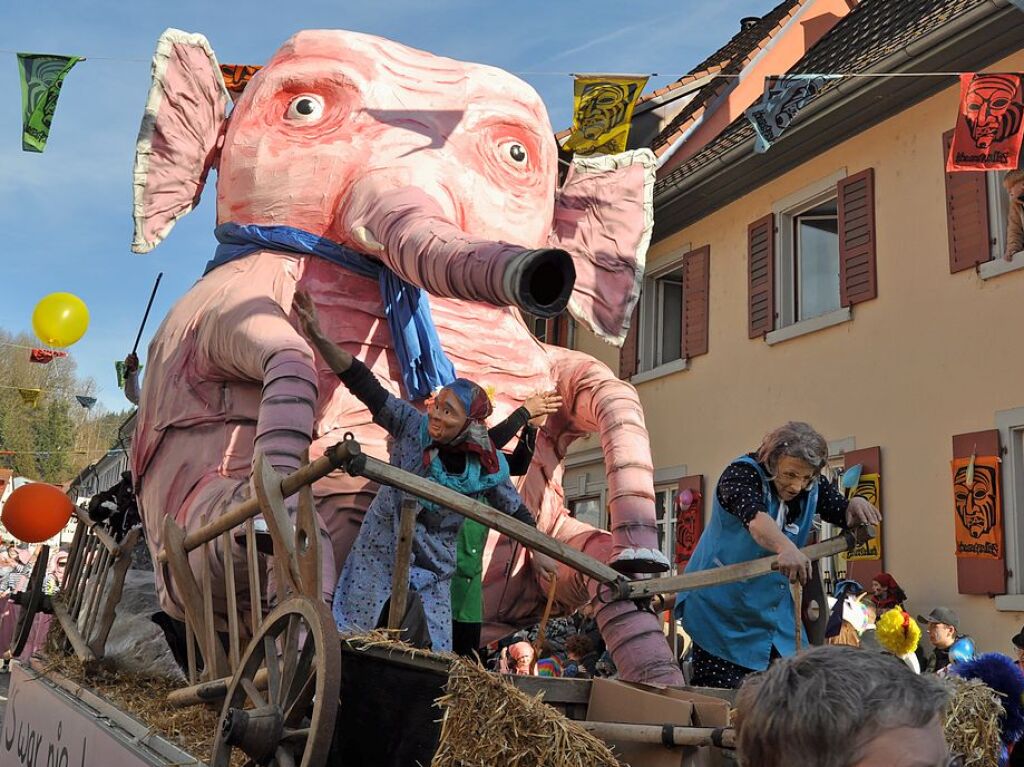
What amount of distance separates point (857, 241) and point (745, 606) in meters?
6.73

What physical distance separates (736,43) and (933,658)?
917 centimetres

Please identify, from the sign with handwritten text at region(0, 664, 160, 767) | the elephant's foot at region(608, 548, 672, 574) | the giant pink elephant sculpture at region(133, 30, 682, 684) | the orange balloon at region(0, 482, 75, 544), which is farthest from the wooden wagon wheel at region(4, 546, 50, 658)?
the elephant's foot at region(608, 548, 672, 574)

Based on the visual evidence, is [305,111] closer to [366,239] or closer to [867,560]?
[366,239]

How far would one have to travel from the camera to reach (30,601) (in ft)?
21.0

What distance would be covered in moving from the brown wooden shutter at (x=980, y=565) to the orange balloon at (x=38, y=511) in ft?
18.4

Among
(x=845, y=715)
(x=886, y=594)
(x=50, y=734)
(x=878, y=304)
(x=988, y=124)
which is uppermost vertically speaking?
(x=988, y=124)

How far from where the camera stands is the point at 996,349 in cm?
841

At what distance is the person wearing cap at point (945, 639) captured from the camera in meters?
7.58

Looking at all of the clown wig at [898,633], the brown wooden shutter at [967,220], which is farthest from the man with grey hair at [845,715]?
the brown wooden shutter at [967,220]

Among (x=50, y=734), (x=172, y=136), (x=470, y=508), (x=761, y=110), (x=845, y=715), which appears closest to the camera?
(x=845, y=715)

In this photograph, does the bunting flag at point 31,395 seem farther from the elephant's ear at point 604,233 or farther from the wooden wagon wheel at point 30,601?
the elephant's ear at point 604,233

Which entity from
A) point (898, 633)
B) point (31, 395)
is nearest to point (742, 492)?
point (898, 633)

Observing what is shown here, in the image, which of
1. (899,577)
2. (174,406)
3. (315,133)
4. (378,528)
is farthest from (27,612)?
(899,577)

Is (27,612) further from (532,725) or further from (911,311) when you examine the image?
(911,311)
